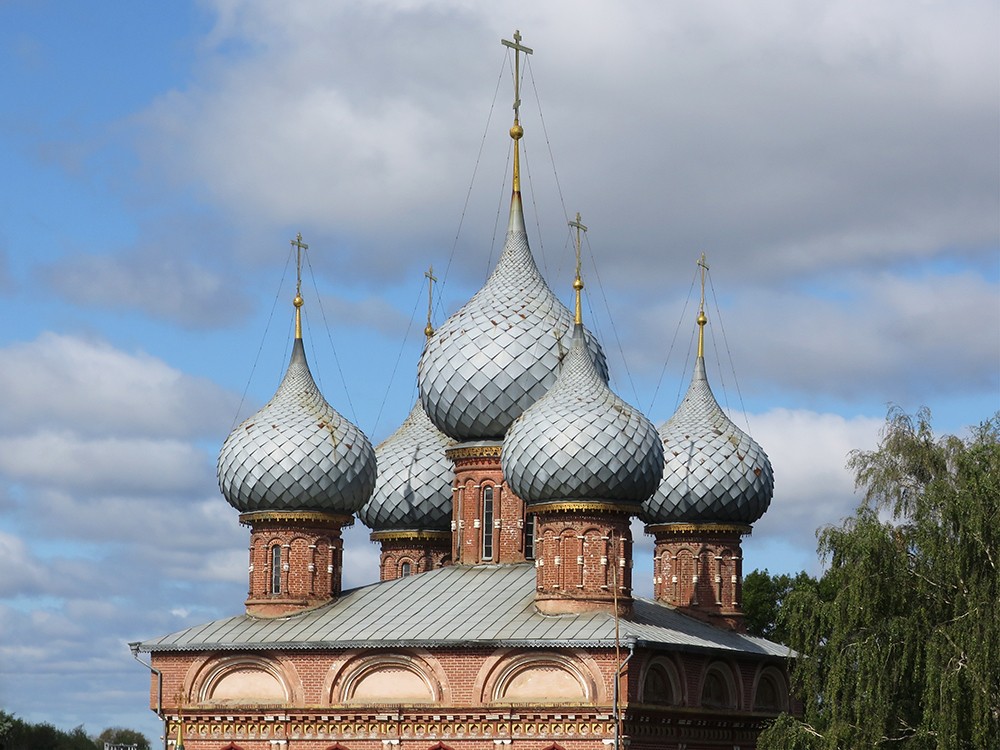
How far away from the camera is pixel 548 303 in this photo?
120 feet

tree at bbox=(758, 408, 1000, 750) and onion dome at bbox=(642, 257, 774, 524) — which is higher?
onion dome at bbox=(642, 257, 774, 524)

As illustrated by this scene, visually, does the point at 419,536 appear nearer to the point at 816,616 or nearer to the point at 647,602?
the point at 647,602

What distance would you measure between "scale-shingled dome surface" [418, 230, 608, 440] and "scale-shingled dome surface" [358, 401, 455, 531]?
2819 mm

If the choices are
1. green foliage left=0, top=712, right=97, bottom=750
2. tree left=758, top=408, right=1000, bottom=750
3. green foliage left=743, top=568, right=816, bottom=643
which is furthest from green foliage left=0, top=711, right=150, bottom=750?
tree left=758, top=408, right=1000, bottom=750

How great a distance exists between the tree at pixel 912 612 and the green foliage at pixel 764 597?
61.3 ft

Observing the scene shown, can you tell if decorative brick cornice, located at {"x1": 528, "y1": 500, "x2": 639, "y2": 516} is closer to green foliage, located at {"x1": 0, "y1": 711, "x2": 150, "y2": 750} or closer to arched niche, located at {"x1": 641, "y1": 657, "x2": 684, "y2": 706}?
arched niche, located at {"x1": 641, "y1": 657, "x2": 684, "y2": 706}

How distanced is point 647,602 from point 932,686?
9325 mm

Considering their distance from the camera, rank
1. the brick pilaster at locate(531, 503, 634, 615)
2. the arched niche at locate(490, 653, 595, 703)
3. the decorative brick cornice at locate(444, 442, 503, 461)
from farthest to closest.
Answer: the decorative brick cornice at locate(444, 442, 503, 461) → the brick pilaster at locate(531, 503, 634, 615) → the arched niche at locate(490, 653, 595, 703)

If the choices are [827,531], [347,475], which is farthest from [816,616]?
[347,475]

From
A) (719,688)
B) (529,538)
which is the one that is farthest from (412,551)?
(719,688)

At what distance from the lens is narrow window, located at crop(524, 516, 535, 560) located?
35.9m

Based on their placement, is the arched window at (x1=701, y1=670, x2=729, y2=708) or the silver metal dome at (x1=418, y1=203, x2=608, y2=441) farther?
the silver metal dome at (x1=418, y1=203, x2=608, y2=441)

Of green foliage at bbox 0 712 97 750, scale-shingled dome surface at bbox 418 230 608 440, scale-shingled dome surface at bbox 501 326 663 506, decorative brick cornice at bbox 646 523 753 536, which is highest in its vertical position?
scale-shingled dome surface at bbox 418 230 608 440

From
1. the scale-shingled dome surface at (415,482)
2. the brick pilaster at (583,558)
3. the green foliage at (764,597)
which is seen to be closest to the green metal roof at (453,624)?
the brick pilaster at (583,558)
